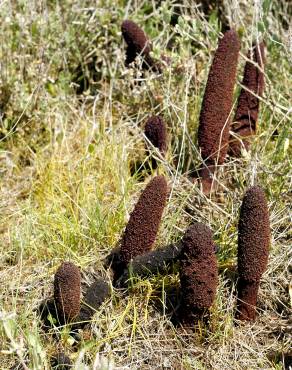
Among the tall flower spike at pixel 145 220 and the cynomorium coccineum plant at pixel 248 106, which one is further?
the cynomorium coccineum plant at pixel 248 106

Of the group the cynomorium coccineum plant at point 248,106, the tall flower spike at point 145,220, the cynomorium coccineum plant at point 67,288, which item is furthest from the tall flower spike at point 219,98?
the cynomorium coccineum plant at point 67,288

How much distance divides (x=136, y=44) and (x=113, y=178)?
2.45 ft

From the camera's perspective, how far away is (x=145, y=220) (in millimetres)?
2793

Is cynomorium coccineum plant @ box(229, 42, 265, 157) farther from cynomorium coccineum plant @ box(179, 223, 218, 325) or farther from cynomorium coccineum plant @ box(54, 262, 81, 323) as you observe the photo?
cynomorium coccineum plant @ box(54, 262, 81, 323)

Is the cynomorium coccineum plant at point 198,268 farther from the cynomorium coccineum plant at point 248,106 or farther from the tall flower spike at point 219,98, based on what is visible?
the cynomorium coccineum plant at point 248,106

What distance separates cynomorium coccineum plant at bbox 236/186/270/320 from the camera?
2586 millimetres

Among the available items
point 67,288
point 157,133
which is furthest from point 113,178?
point 67,288

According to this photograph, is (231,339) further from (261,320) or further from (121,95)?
(121,95)

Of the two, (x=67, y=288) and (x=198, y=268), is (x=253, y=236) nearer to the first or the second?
(x=198, y=268)

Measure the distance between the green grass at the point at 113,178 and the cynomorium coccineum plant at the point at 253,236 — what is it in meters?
0.21

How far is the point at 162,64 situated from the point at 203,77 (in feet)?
0.80

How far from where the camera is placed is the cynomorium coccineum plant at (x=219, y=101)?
3117 mm

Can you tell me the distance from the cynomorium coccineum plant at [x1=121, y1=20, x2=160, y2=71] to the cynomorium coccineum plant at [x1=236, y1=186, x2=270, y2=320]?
1429mm

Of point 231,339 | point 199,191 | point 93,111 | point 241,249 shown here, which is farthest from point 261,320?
point 93,111
